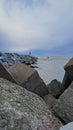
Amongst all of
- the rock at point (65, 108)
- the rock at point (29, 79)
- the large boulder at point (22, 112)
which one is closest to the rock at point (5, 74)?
the rock at point (29, 79)

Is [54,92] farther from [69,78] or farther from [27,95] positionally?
[27,95]

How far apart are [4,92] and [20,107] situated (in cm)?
37

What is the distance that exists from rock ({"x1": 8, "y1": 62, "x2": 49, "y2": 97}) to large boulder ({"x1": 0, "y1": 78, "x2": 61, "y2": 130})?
133 centimetres

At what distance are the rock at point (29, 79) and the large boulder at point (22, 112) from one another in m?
1.33

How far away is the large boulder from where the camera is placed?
12.7 ft

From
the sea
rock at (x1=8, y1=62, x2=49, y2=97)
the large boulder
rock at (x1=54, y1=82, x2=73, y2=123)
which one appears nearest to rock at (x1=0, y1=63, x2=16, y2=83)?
rock at (x1=8, y1=62, x2=49, y2=97)

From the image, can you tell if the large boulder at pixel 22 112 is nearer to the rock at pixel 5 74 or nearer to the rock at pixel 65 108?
the rock at pixel 65 108

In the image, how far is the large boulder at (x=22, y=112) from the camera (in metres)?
3.88

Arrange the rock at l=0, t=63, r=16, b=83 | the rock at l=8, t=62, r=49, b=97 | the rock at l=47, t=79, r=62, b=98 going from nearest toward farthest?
the rock at l=0, t=63, r=16, b=83, the rock at l=8, t=62, r=49, b=97, the rock at l=47, t=79, r=62, b=98

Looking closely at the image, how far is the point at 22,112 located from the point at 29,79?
1957 millimetres

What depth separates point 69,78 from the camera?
6266 mm

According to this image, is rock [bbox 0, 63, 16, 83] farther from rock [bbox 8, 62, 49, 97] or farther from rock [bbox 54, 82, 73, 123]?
rock [bbox 54, 82, 73, 123]

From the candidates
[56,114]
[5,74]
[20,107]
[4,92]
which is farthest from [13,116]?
[5,74]

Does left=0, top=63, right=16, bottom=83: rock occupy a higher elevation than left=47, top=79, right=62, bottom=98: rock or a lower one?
higher
